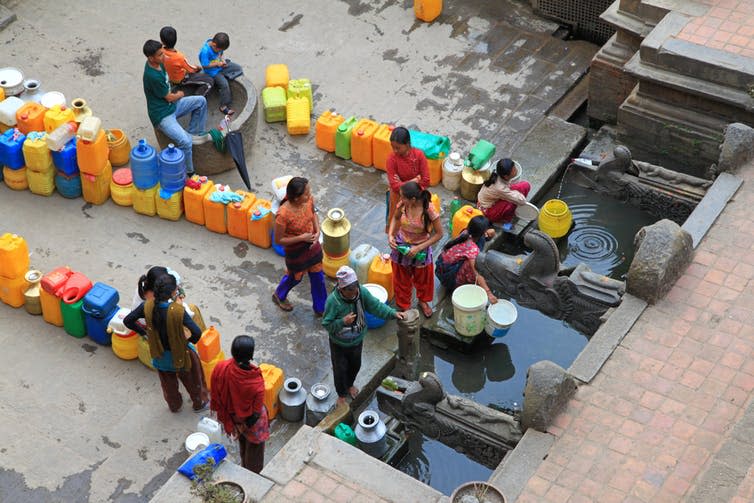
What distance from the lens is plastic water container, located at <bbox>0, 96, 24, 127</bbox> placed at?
38.1ft

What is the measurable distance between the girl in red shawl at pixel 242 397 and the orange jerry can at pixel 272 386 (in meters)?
0.66

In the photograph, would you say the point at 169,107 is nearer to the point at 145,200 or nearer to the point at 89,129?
the point at 89,129

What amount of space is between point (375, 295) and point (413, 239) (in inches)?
25.8

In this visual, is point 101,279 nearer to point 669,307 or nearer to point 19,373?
point 19,373

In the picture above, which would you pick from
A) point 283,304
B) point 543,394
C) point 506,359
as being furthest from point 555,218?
point 543,394

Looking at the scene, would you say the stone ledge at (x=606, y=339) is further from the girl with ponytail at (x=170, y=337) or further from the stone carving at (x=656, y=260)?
the girl with ponytail at (x=170, y=337)

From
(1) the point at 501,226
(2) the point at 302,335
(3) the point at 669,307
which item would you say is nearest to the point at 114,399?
(2) the point at 302,335

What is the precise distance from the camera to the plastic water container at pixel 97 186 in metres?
11.2

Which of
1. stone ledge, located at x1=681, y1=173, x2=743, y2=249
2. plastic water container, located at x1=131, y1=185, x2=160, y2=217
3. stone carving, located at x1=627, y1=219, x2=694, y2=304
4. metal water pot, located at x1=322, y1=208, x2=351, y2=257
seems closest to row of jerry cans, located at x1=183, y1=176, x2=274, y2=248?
plastic water container, located at x1=131, y1=185, x2=160, y2=217

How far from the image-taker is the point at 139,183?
36.3 ft

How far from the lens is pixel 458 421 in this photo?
837 centimetres

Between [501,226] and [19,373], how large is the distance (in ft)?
16.1

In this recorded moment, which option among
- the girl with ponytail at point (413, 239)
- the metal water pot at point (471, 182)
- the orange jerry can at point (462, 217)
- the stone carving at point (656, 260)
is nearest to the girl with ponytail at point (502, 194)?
the orange jerry can at point (462, 217)

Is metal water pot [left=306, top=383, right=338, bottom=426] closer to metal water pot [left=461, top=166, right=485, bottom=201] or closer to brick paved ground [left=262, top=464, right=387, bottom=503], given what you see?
brick paved ground [left=262, top=464, right=387, bottom=503]
